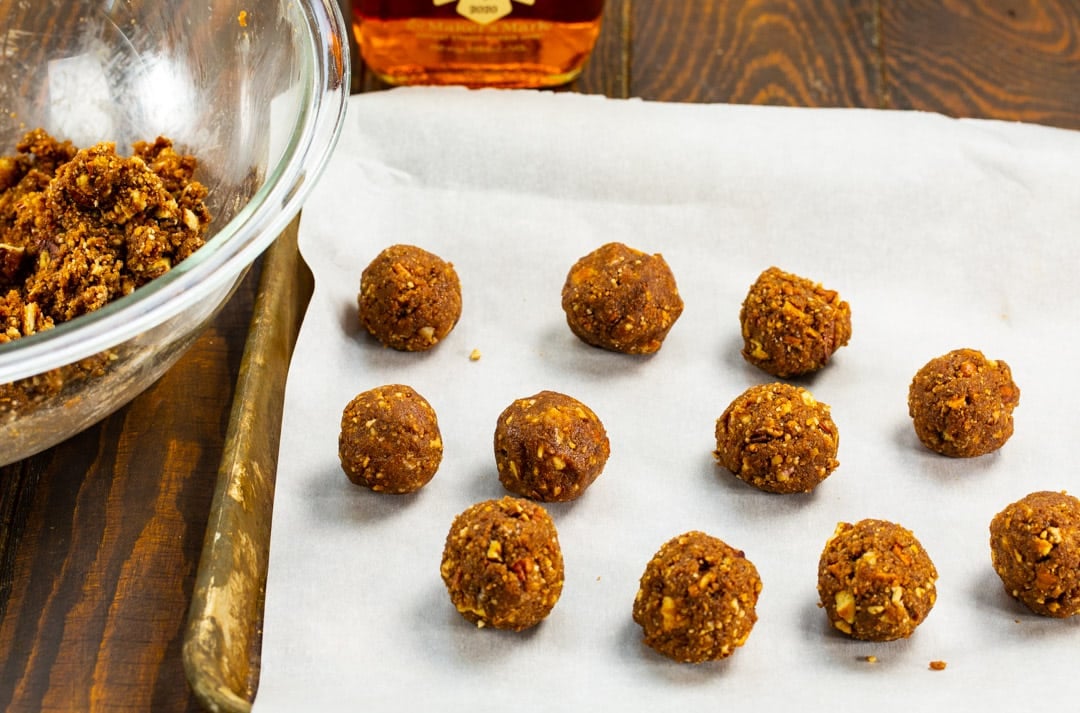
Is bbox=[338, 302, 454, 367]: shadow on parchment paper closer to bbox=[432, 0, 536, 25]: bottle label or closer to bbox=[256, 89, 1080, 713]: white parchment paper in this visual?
bbox=[256, 89, 1080, 713]: white parchment paper

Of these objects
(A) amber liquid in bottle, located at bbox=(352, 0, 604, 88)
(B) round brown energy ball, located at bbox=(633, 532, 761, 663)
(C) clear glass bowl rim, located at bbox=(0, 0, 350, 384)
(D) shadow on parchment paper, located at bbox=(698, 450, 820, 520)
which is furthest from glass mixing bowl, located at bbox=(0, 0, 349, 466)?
(D) shadow on parchment paper, located at bbox=(698, 450, 820, 520)

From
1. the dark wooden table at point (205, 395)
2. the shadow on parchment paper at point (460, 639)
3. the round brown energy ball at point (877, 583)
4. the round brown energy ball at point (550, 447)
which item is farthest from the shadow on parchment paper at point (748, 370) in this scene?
the dark wooden table at point (205, 395)

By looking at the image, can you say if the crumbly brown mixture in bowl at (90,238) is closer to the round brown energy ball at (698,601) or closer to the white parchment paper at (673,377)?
the white parchment paper at (673,377)

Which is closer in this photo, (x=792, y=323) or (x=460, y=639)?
(x=460, y=639)

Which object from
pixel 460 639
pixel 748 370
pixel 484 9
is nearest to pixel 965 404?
pixel 748 370

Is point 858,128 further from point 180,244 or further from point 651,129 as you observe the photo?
point 180,244

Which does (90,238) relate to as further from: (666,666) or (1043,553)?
(1043,553)
